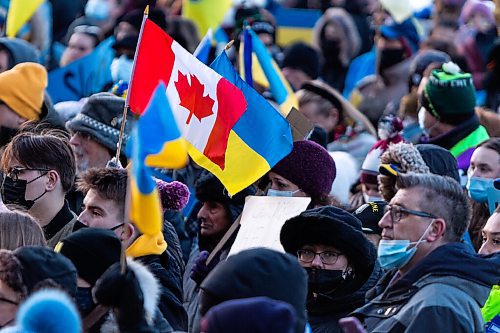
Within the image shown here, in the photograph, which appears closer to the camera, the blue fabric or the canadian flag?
the canadian flag

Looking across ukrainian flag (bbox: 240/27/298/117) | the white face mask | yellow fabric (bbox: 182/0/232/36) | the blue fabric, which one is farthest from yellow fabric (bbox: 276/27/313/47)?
ukrainian flag (bbox: 240/27/298/117)

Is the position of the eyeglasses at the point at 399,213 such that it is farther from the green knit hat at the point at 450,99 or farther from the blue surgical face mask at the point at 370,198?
the green knit hat at the point at 450,99

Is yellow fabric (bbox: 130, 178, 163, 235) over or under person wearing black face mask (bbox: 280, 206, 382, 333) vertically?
over

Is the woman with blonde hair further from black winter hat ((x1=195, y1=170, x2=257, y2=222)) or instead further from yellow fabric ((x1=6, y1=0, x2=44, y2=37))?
yellow fabric ((x1=6, y1=0, x2=44, y2=37))

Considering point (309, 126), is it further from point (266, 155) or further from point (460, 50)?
point (460, 50)

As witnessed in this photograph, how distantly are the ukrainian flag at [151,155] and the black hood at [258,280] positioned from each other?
13.6 inches

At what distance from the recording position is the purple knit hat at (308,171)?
7801 millimetres

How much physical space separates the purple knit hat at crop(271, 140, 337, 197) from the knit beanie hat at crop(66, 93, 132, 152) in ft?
3.84

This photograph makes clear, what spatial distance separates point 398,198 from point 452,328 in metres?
0.81

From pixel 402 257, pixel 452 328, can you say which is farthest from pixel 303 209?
pixel 452 328

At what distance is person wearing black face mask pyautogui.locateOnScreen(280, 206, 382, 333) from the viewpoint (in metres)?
6.59

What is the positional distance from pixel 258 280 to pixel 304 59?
7817 mm

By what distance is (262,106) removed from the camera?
750 cm

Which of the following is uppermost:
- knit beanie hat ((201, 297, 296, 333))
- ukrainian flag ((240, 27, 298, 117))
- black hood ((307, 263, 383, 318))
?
knit beanie hat ((201, 297, 296, 333))
